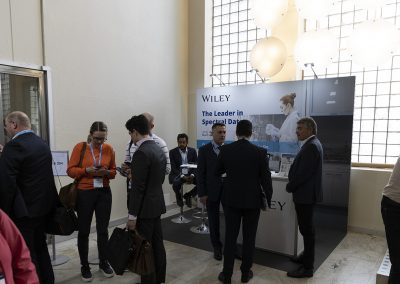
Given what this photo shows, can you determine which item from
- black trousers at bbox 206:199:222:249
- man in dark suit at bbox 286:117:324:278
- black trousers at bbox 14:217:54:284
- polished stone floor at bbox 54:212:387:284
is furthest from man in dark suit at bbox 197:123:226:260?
black trousers at bbox 14:217:54:284

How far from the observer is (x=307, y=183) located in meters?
2.78

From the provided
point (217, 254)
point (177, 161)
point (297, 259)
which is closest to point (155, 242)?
point (217, 254)

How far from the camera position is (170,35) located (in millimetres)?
5336

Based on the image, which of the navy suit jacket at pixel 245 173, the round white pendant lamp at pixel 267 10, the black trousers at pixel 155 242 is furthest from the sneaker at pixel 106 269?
the round white pendant lamp at pixel 267 10

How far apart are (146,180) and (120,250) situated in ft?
1.90

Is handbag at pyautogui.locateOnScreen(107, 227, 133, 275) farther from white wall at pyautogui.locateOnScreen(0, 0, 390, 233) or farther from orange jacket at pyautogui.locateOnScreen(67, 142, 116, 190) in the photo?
white wall at pyautogui.locateOnScreen(0, 0, 390, 233)

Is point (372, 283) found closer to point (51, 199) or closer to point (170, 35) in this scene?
point (51, 199)

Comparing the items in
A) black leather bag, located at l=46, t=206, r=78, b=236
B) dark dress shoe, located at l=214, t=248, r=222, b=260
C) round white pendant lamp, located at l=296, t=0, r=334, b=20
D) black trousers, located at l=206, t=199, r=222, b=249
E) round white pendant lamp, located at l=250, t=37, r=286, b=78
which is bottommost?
dark dress shoe, located at l=214, t=248, r=222, b=260

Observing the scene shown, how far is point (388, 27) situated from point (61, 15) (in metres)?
3.85

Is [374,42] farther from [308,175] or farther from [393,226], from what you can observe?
[393,226]

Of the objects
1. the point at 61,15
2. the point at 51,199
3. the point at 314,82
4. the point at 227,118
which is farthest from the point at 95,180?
the point at 314,82

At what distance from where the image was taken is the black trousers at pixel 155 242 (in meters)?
A: 2.40

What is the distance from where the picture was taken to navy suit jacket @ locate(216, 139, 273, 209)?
8.30 feet

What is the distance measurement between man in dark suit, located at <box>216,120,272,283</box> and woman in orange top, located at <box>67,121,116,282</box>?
1088 mm
